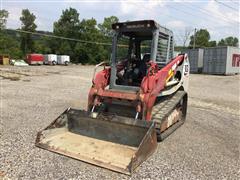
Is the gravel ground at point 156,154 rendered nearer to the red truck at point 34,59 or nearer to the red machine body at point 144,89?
the red machine body at point 144,89

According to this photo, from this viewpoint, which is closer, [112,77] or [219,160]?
[219,160]

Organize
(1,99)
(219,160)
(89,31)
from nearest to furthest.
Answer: (219,160)
(1,99)
(89,31)

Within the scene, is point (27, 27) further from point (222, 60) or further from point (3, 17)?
point (222, 60)

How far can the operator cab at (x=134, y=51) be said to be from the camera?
6.08 m

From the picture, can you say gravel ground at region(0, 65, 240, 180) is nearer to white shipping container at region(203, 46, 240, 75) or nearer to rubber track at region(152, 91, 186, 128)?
rubber track at region(152, 91, 186, 128)

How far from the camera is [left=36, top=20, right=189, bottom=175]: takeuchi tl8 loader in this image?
4.86 m

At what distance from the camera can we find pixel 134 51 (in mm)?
6969

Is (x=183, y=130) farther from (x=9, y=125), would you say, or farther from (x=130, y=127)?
(x=9, y=125)

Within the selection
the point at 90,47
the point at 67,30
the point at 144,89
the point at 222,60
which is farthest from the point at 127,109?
the point at 67,30

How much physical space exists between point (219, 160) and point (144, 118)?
1590mm

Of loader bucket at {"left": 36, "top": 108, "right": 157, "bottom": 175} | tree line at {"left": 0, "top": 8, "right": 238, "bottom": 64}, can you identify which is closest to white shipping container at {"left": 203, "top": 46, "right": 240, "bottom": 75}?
loader bucket at {"left": 36, "top": 108, "right": 157, "bottom": 175}

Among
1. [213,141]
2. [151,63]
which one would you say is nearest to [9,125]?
[151,63]

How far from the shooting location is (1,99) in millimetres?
10703

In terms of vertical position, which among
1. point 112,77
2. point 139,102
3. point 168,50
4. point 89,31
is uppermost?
point 89,31
